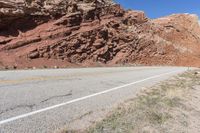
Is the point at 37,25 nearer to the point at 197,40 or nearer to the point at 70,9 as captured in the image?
the point at 70,9

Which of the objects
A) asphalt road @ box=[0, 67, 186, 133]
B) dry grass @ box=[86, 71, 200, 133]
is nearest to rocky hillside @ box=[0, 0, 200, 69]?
asphalt road @ box=[0, 67, 186, 133]

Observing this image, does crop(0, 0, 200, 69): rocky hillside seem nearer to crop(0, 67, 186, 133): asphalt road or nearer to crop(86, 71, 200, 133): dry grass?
crop(0, 67, 186, 133): asphalt road

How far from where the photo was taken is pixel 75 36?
138ft

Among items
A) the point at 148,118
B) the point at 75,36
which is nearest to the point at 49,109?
the point at 148,118

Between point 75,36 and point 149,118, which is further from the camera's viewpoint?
point 75,36

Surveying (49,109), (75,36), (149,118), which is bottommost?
(149,118)

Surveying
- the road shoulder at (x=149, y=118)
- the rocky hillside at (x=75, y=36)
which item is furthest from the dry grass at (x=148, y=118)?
the rocky hillside at (x=75, y=36)

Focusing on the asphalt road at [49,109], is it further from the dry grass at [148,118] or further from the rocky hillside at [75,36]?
the rocky hillside at [75,36]

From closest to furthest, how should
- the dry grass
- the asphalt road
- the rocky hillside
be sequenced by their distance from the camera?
the asphalt road
the dry grass
the rocky hillside

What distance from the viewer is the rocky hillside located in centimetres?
3634

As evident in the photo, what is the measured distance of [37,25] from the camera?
3962 cm

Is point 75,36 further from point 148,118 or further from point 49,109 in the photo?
point 148,118

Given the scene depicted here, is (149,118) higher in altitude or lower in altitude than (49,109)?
A: lower

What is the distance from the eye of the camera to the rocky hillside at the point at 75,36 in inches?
1431
